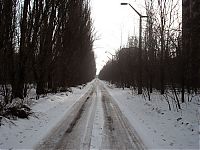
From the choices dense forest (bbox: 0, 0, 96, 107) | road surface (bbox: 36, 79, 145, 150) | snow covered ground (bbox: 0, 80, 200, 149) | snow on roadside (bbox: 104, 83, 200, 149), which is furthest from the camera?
dense forest (bbox: 0, 0, 96, 107)

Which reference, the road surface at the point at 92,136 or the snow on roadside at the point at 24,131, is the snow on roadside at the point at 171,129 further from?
the snow on roadside at the point at 24,131

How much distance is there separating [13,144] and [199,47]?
427 inches

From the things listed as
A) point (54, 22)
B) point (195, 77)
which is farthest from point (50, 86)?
point (195, 77)

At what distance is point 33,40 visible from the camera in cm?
1827

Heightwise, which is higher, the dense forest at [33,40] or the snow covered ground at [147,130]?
the dense forest at [33,40]

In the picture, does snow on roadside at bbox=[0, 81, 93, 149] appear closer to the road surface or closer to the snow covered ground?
the snow covered ground

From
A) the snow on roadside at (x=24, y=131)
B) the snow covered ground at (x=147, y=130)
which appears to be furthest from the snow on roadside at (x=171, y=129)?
the snow on roadside at (x=24, y=131)

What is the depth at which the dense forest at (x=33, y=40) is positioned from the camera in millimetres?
13468

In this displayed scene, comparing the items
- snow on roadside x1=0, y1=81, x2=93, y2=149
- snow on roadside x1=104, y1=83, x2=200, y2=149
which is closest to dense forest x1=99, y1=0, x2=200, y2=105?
snow on roadside x1=104, y1=83, x2=200, y2=149

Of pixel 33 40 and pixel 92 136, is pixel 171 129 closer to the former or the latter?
pixel 92 136

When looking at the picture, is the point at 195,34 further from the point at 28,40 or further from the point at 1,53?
the point at 28,40

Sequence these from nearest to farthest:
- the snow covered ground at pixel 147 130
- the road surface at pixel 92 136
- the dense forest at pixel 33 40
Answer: the road surface at pixel 92 136 < the snow covered ground at pixel 147 130 < the dense forest at pixel 33 40

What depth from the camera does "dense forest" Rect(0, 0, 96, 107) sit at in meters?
13.5

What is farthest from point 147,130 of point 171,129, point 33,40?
point 33,40
